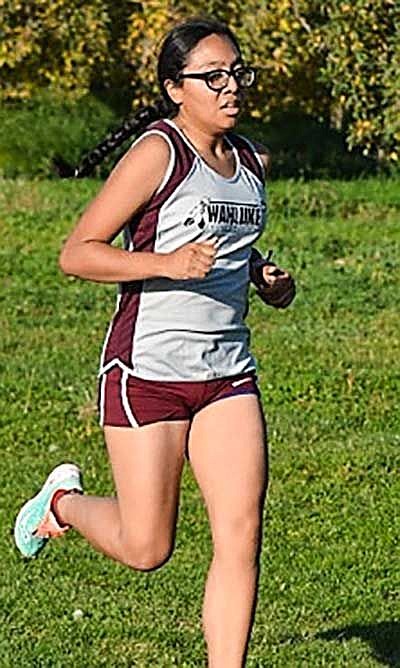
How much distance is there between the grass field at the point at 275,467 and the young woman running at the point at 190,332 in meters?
0.95

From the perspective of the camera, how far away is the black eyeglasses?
207 inches

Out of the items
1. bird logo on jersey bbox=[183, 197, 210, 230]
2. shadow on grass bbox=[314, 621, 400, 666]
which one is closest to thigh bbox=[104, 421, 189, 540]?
bird logo on jersey bbox=[183, 197, 210, 230]

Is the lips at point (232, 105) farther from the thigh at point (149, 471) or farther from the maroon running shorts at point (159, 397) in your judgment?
the thigh at point (149, 471)

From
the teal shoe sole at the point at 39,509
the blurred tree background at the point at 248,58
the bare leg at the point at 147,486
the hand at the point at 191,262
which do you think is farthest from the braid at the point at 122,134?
the blurred tree background at the point at 248,58

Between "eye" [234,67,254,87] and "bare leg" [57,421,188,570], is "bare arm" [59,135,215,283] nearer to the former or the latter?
"eye" [234,67,254,87]

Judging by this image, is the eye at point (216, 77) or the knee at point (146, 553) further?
the knee at point (146, 553)

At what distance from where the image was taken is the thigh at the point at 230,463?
17.0 feet

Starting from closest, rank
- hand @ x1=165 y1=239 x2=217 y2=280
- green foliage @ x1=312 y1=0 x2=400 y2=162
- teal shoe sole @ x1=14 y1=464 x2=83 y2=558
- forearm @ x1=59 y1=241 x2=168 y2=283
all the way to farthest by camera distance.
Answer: hand @ x1=165 y1=239 x2=217 y2=280 → forearm @ x1=59 y1=241 x2=168 y2=283 → teal shoe sole @ x1=14 y1=464 x2=83 y2=558 → green foliage @ x1=312 y1=0 x2=400 y2=162

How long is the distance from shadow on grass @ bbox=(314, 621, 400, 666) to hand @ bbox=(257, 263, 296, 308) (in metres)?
1.34

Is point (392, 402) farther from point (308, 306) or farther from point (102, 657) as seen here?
point (102, 657)

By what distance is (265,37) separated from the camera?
20.2 meters

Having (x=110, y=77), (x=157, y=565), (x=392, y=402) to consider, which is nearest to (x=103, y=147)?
(x=157, y=565)

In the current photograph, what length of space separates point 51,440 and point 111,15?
1201cm

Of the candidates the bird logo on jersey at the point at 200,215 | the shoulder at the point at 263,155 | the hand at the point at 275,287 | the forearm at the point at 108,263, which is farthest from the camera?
the shoulder at the point at 263,155
